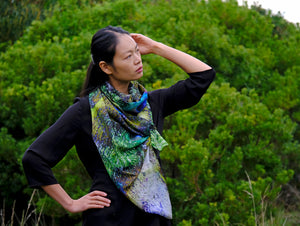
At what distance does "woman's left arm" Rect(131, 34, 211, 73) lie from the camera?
250cm

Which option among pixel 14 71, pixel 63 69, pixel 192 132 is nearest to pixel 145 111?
pixel 192 132

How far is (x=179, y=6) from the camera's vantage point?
6.55 metres

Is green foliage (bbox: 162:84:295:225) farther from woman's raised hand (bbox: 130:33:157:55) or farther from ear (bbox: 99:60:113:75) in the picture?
ear (bbox: 99:60:113:75)

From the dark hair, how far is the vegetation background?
149 centimetres

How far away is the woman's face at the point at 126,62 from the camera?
2324 mm

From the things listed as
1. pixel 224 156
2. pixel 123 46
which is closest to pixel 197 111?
pixel 224 156

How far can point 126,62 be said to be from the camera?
2324 mm

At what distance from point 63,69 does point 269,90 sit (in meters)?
2.67

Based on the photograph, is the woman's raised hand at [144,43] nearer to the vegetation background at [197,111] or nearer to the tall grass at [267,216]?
the vegetation background at [197,111]

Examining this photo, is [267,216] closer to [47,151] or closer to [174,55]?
[174,55]

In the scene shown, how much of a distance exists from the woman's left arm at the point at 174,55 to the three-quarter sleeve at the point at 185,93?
0.12ft

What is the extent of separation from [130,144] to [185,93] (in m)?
0.44

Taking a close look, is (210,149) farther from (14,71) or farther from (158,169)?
(14,71)

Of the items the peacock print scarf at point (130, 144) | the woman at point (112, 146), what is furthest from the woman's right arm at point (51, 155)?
the peacock print scarf at point (130, 144)
